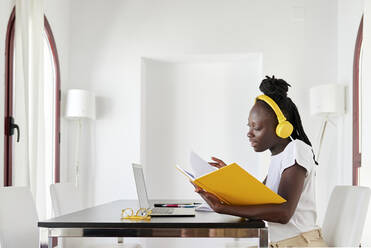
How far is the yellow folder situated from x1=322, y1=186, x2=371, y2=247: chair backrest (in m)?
0.40

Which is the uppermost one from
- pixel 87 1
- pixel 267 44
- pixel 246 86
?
pixel 87 1

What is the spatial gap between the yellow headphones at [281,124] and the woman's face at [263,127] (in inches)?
1.2

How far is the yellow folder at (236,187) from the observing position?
1.68 metres

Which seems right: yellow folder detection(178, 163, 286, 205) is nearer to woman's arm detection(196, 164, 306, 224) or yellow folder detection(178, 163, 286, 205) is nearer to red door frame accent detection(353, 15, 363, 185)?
woman's arm detection(196, 164, 306, 224)

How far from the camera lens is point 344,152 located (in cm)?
454

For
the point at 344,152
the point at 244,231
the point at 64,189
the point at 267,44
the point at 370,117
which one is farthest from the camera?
the point at 267,44

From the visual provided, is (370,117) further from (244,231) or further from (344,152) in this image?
(244,231)

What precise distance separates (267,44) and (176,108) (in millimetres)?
1104

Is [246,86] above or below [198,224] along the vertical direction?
above

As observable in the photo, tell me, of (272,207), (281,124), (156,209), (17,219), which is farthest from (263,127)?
(17,219)

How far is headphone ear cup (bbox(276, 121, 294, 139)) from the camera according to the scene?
197 centimetres

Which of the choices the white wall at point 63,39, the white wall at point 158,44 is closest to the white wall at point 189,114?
the white wall at point 158,44

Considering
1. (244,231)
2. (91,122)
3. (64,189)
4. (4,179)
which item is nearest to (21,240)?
(64,189)

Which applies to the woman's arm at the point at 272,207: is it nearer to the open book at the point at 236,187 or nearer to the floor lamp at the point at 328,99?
the open book at the point at 236,187
